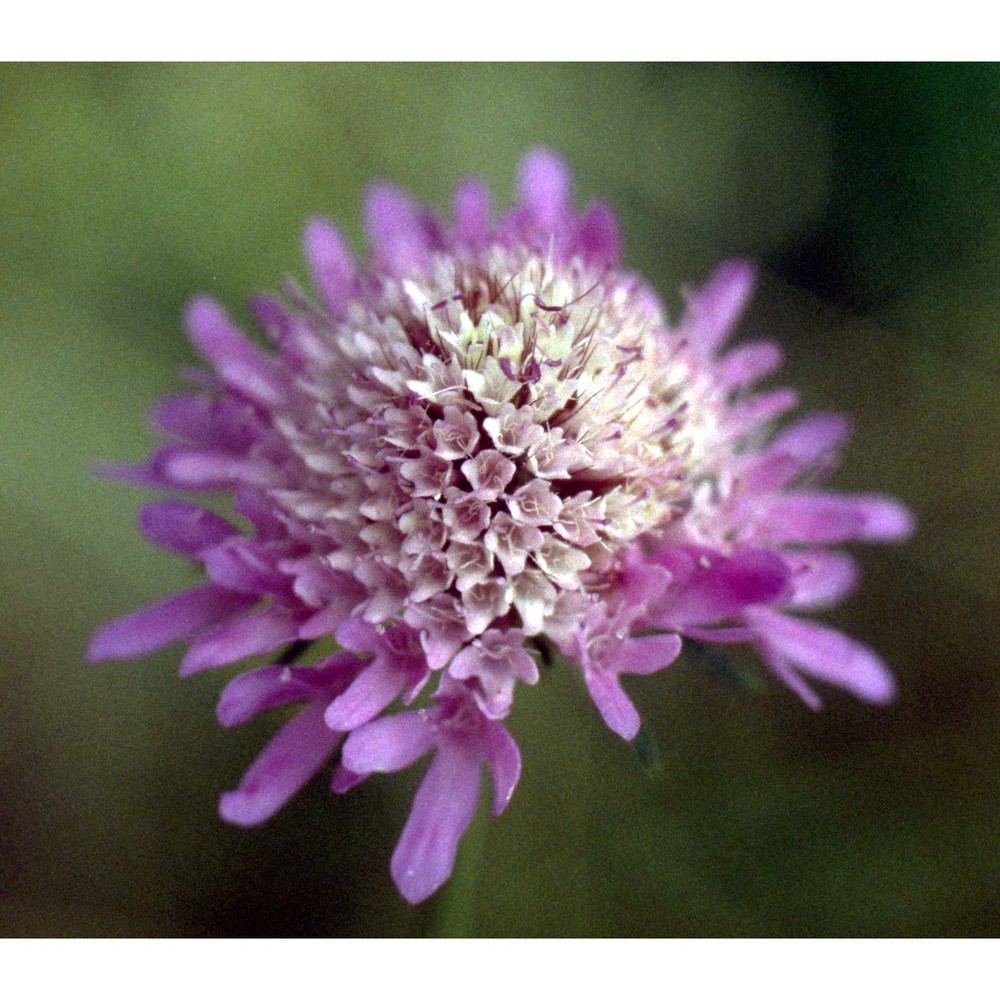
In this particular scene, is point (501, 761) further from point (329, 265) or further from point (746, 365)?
point (329, 265)

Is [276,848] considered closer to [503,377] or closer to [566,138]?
[503,377]

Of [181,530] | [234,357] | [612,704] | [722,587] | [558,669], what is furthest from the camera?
[558,669]

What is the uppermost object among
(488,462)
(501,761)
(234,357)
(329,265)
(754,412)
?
(329,265)

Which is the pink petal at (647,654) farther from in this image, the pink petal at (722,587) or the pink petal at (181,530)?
the pink petal at (181,530)

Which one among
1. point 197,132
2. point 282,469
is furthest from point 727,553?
point 197,132

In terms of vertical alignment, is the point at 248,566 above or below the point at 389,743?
above

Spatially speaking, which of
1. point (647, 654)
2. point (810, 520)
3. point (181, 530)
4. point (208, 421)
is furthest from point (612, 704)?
point (208, 421)

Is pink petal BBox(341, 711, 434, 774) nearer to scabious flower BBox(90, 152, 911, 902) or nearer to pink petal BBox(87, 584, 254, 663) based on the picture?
scabious flower BBox(90, 152, 911, 902)
